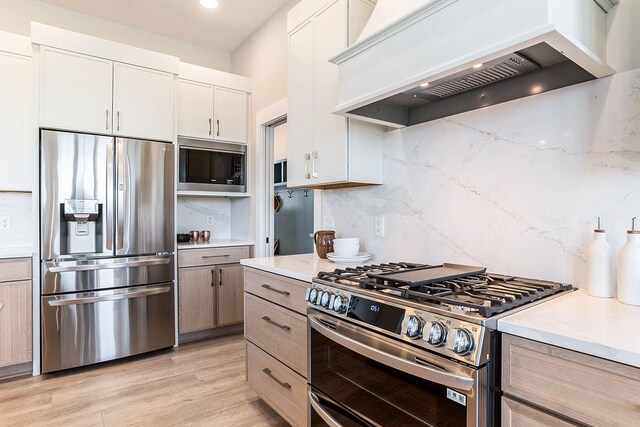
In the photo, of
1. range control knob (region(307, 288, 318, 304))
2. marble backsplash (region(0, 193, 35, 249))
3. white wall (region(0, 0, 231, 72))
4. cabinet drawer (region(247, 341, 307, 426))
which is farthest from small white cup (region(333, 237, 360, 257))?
white wall (region(0, 0, 231, 72))

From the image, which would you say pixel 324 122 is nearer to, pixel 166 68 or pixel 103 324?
pixel 166 68

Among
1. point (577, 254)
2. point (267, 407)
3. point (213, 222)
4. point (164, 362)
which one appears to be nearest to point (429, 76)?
point (577, 254)

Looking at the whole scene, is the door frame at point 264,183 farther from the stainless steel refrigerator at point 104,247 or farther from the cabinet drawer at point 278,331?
the cabinet drawer at point 278,331

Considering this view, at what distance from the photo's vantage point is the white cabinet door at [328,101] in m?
2.04

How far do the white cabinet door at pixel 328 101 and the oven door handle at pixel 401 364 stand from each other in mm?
940

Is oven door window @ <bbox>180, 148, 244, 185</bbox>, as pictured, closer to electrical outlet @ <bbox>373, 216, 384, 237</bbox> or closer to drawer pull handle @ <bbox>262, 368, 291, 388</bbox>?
electrical outlet @ <bbox>373, 216, 384, 237</bbox>

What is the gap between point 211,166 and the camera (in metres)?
3.60

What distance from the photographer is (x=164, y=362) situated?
9.54ft

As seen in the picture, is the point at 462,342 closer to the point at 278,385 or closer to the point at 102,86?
the point at 278,385

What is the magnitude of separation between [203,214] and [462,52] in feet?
10.8

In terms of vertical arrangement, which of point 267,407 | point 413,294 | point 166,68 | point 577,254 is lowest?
point 267,407

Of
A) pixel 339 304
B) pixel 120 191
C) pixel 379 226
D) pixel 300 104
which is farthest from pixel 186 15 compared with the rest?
pixel 339 304

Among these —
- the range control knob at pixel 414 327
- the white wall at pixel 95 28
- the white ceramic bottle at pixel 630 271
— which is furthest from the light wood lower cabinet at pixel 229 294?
the white ceramic bottle at pixel 630 271

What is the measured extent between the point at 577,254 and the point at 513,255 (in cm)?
24
